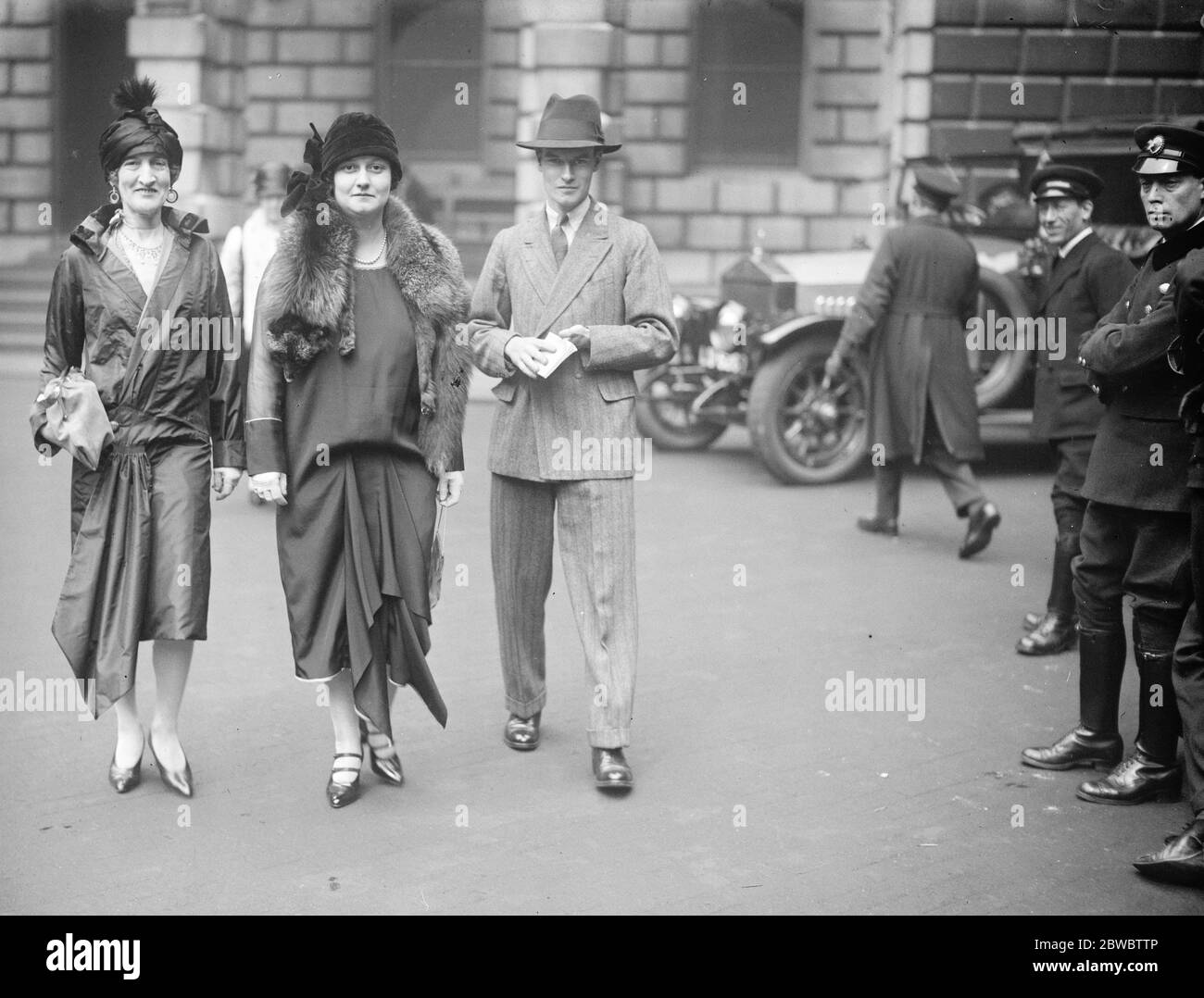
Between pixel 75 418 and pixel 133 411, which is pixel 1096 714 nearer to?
pixel 133 411

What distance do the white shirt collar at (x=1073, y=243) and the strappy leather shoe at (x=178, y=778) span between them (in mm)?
4063

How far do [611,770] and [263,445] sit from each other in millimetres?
1478

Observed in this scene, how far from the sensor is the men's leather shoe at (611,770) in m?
5.00

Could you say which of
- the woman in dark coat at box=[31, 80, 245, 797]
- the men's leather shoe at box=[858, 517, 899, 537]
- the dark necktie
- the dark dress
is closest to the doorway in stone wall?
the men's leather shoe at box=[858, 517, 899, 537]

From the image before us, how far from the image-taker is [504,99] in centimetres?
2114

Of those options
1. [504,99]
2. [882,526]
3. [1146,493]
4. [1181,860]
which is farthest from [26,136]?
Result: [1181,860]

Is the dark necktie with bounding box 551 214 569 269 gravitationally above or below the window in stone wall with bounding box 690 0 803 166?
below

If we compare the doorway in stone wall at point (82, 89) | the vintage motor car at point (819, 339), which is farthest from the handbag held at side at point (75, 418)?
the doorway in stone wall at point (82, 89)

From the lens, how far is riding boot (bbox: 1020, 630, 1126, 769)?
5.21 metres

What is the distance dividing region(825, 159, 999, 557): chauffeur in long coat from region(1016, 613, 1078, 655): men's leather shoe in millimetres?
2213

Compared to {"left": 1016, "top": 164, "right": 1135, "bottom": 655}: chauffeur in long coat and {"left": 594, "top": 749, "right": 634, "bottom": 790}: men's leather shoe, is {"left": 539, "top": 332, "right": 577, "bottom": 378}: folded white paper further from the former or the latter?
{"left": 1016, "top": 164, "right": 1135, "bottom": 655}: chauffeur in long coat

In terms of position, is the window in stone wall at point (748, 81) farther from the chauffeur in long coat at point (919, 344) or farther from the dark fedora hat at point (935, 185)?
the chauffeur in long coat at point (919, 344)

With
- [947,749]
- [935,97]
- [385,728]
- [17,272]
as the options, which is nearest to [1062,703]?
[947,749]

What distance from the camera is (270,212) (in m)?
8.88
